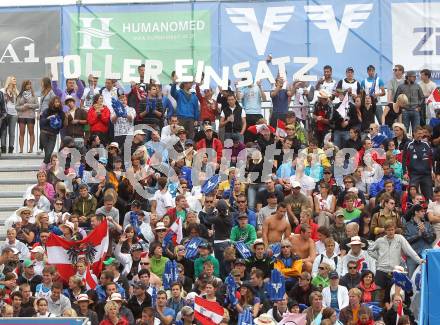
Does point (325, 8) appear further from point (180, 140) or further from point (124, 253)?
point (124, 253)

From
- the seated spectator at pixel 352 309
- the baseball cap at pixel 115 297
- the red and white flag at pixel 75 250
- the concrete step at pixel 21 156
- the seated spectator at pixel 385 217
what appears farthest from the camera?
the concrete step at pixel 21 156

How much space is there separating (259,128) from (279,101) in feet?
5.06

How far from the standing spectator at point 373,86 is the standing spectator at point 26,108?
20.2ft

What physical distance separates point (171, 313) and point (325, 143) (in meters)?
6.53

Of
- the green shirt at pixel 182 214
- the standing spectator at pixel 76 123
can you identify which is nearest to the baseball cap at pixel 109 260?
the green shirt at pixel 182 214

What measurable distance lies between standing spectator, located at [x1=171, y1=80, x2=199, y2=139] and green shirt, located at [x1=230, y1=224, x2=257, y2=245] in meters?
4.50

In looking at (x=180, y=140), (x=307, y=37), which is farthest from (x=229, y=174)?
(x=307, y=37)

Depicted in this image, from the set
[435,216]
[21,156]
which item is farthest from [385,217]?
[21,156]

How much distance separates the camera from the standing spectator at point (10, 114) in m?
30.4

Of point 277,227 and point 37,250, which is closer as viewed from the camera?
point 37,250

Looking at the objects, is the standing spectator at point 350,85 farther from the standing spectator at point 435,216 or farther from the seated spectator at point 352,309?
the seated spectator at point 352,309

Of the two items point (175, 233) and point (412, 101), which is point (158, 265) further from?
point (412, 101)

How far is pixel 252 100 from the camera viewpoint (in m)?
30.2

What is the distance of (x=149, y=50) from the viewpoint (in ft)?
111
